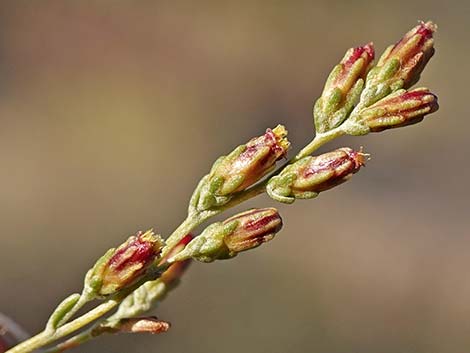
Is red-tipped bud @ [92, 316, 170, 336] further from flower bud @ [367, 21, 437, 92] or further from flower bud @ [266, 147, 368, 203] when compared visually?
flower bud @ [367, 21, 437, 92]

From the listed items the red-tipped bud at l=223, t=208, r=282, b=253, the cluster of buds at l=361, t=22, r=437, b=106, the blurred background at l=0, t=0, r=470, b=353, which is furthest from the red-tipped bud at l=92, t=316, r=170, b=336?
the blurred background at l=0, t=0, r=470, b=353

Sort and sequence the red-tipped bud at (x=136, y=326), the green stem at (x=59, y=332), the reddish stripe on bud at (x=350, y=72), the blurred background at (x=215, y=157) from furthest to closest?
1. the blurred background at (x=215, y=157)
2. the reddish stripe on bud at (x=350, y=72)
3. the red-tipped bud at (x=136, y=326)
4. the green stem at (x=59, y=332)

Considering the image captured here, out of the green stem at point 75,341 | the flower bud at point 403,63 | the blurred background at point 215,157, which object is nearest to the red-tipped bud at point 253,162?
the flower bud at point 403,63

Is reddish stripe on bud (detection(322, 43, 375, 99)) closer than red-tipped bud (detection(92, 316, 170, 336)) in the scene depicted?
No

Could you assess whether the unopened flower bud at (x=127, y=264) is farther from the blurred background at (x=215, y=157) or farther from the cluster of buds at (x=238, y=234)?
the blurred background at (x=215, y=157)

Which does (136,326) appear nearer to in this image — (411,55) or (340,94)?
(340,94)

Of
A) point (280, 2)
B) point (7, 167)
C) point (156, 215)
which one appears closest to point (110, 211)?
point (156, 215)

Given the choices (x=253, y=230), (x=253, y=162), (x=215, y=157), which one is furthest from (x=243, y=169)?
(x=215, y=157)
